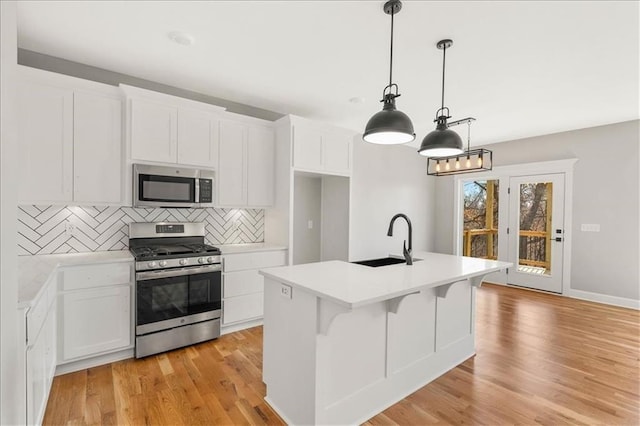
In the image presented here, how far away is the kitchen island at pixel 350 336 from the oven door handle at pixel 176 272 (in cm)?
119

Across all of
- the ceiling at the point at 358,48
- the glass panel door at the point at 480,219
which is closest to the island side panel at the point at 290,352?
the ceiling at the point at 358,48

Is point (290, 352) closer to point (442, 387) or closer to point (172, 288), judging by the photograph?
point (442, 387)

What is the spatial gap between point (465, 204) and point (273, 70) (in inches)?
218

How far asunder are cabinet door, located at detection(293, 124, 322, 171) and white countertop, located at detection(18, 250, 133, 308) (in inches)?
82.6

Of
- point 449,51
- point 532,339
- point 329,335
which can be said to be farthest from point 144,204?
point 532,339

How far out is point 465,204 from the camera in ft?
22.8

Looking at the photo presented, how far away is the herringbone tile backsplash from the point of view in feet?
9.19

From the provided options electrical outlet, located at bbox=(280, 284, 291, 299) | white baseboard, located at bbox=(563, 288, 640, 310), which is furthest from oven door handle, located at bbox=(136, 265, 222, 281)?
white baseboard, located at bbox=(563, 288, 640, 310)

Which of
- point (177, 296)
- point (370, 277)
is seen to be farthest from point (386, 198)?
point (177, 296)

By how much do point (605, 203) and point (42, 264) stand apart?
688 centimetres

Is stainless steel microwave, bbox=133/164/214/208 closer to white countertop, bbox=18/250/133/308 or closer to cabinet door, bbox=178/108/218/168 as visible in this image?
cabinet door, bbox=178/108/218/168

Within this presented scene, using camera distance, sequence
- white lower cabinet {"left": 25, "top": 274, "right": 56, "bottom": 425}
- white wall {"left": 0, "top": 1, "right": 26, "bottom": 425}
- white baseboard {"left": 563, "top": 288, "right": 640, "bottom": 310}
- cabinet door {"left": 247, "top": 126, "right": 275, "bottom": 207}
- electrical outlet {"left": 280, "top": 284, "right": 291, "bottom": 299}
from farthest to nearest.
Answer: white baseboard {"left": 563, "top": 288, "right": 640, "bottom": 310} < cabinet door {"left": 247, "top": 126, "right": 275, "bottom": 207} < electrical outlet {"left": 280, "top": 284, "right": 291, "bottom": 299} < white lower cabinet {"left": 25, "top": 274, "right": 56, "bottom": 425} < white wall {"left": 0, "top": 1, "right": 26, "bottom": 425}

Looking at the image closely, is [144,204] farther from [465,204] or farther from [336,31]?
[465,204]

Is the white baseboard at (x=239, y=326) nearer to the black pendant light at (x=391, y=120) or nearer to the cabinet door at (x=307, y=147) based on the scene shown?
the cabinet door at (x=307, y=147)
